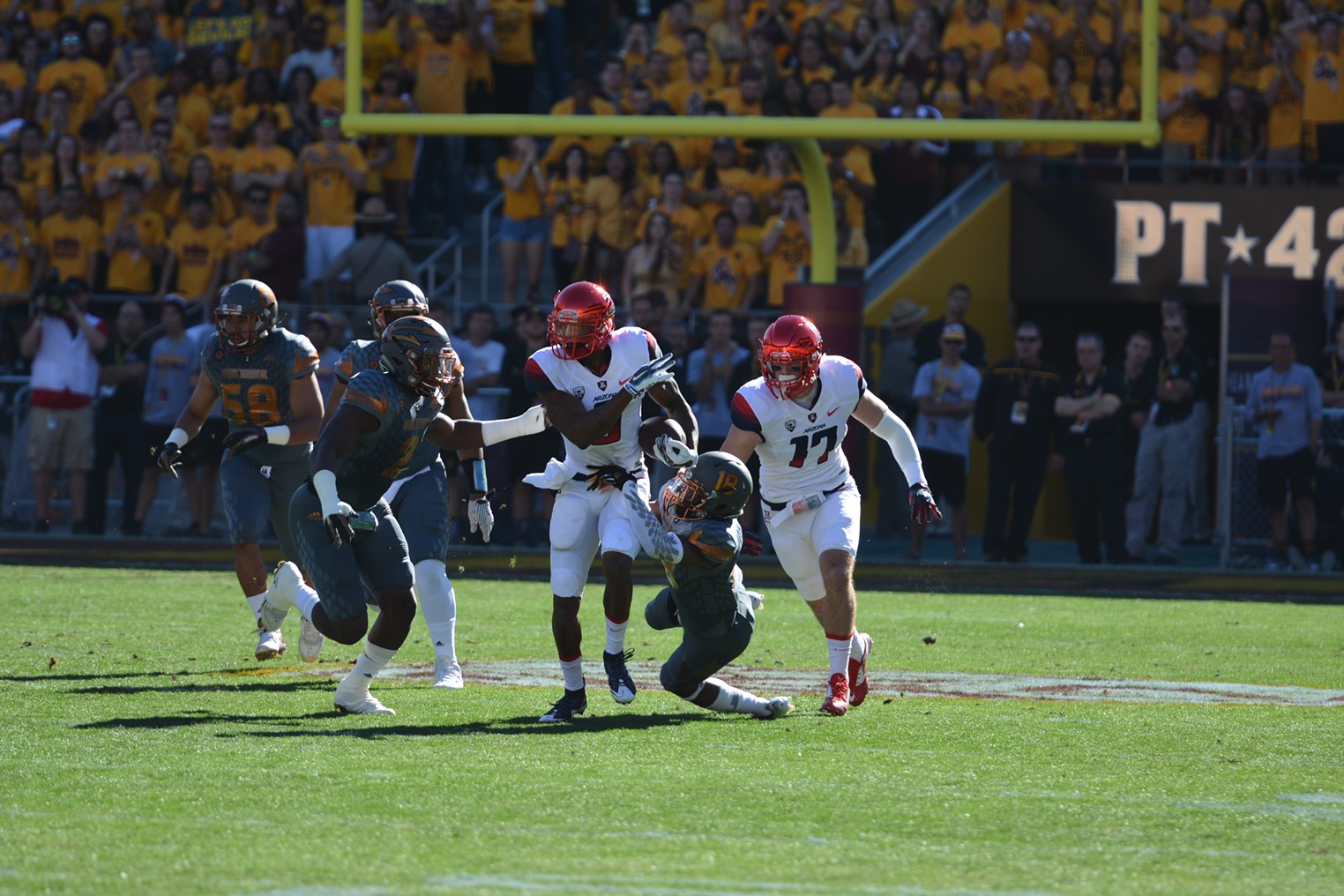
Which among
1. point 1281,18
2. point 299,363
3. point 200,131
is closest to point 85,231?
point 200,131

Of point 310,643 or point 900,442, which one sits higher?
point 900,442

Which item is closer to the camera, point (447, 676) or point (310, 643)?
point (447, 676)

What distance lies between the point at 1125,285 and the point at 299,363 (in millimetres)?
9243

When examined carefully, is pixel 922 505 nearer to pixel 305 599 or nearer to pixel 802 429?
pixel 802 429

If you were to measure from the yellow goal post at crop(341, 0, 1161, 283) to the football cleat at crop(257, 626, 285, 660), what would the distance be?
18.7 ft

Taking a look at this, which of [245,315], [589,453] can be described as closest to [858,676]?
[589,453]

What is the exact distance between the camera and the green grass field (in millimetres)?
4914

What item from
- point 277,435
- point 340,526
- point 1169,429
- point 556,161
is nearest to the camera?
point 340,526

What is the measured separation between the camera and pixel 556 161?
16.7 meters

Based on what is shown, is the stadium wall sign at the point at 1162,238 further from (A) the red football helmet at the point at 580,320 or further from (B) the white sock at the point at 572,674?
(B) the white sock at the point at 572,674

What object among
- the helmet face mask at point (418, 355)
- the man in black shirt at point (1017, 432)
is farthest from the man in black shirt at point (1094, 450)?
the helmet face mask at point (418, 355)

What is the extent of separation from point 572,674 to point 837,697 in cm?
107

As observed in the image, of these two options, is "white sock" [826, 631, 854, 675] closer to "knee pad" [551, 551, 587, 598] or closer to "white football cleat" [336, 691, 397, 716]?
"knee pad" [551, 551, 587, 598]

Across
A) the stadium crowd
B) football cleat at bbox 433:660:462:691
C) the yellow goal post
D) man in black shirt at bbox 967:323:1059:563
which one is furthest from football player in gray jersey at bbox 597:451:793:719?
man in black shirt at bbox 967:323:1059:563
